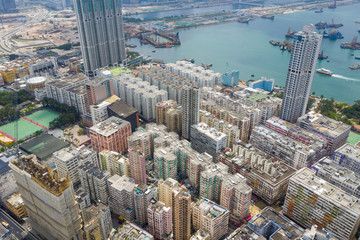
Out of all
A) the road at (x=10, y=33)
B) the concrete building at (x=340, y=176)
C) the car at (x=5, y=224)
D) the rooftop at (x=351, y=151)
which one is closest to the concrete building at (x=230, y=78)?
the rooftop at (x=351, y=151)

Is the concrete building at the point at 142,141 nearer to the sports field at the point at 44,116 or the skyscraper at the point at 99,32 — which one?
the sports field at the point at 44,116

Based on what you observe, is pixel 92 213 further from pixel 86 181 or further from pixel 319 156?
pixel 319 156

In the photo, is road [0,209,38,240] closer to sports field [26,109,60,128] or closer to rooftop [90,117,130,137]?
rooftop [90,117,130,137]

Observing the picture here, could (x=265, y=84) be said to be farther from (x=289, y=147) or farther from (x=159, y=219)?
(x=159, y=219)

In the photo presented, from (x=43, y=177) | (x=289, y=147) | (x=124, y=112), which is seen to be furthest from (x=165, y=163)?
(x=289, y=147)

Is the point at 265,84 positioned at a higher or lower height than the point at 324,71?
higher

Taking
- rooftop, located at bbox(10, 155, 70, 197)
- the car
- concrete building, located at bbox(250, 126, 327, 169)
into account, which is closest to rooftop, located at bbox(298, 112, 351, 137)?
concrete building, located at bbox(250, 126, 327, 169)

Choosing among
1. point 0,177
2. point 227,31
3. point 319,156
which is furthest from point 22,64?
point 227,31
